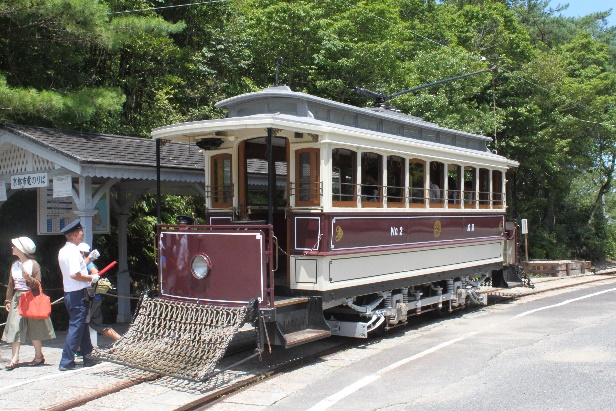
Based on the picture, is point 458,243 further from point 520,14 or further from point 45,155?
point 520,14

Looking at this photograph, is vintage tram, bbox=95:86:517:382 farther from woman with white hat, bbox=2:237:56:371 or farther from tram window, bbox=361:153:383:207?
woman with white hat, bbox=2:237:56:371

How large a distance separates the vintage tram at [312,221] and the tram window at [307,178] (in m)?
0.02

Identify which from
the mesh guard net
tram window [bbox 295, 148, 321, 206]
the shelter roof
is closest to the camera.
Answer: the mesh guard net

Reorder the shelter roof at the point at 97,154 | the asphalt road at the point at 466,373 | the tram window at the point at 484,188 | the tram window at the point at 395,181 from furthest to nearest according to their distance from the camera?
the tram window at the point at 484,188
the tram window at the point at 395,181
the shelter roof at the point at 97,154
the asphalt road at the point at 466,373

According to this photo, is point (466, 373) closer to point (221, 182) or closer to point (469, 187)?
point (221, 182)

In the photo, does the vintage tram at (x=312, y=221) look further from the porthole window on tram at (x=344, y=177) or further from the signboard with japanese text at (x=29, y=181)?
the signboard with japanese text at (x=29, y=181)

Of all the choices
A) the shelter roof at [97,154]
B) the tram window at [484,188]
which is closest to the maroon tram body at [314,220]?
the shelter roof at [97,154]

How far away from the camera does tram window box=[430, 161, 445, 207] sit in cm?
1125

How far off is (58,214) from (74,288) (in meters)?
3.17

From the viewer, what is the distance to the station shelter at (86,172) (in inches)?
365

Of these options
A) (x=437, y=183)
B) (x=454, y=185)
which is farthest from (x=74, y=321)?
(x=454, y=185)

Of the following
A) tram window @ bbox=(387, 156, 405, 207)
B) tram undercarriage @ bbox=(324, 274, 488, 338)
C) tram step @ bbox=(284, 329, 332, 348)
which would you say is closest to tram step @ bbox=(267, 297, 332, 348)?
tram step @ bbox=(284, 329, 332, 348)

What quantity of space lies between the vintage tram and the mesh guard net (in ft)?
0.58

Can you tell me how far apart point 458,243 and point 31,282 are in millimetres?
7457
